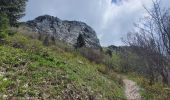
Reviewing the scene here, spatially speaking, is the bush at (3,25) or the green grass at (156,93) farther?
the bush at (3,25)

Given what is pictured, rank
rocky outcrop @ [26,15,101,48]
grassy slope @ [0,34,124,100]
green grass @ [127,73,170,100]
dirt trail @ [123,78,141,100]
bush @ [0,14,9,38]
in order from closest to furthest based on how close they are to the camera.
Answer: grassy slope @ [0,34,124,100], green grass @ [127,73,170,100], bush @ [0,14,9,38], dirt trail @ [123,78,141,100], rocky outcrop @ [26,15,101,48]

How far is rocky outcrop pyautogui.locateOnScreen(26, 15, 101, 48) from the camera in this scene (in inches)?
5527

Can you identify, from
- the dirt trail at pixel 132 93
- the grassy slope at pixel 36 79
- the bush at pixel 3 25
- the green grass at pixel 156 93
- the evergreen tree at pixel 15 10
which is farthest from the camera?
the evergreen tree at pixel 15 10

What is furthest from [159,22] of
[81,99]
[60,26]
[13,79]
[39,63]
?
[60,26]

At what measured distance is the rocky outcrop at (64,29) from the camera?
5527 inches

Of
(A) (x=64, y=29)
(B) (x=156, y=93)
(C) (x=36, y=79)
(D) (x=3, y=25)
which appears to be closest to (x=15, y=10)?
(D) (x=3, y=25)

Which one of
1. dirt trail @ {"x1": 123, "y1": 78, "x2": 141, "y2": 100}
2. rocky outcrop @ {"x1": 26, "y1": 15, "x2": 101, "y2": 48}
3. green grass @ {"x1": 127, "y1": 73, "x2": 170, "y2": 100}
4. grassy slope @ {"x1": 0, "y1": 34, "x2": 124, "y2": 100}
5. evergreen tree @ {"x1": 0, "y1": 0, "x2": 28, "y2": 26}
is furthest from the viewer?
rocky outcrop @ {"x1": 26, "y1": 15, "x2": 101, "y2": 48}

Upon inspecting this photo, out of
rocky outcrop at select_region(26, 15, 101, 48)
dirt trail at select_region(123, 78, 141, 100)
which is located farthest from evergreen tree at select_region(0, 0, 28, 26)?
rocky outcrop at select_region(26, 15, 101, 48)

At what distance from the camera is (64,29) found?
517 feet

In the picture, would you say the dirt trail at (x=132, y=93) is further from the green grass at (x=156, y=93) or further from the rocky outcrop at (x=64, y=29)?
the rocky outcrop at (x=64, y=29)

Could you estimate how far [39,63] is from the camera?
1591 centimetres

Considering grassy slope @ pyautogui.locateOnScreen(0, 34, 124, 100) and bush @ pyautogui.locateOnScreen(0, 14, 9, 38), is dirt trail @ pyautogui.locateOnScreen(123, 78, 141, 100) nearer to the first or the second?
grassy slope @ pyautogui.locateOnScreen(0, 34, 124, 100)

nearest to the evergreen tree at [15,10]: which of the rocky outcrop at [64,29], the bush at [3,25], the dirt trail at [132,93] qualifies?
the bush at [3,25]

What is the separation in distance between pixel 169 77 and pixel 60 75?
14.6 metres
